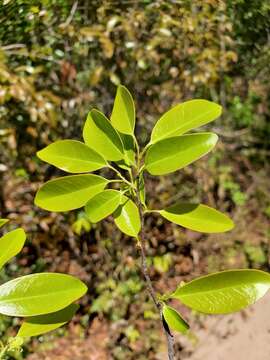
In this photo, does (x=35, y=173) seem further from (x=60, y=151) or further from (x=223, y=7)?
(x=60, y=151)

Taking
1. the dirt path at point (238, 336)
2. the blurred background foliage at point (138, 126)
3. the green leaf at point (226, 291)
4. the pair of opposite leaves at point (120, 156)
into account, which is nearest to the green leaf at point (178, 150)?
the pair of opposite leaves at point (120, 156)

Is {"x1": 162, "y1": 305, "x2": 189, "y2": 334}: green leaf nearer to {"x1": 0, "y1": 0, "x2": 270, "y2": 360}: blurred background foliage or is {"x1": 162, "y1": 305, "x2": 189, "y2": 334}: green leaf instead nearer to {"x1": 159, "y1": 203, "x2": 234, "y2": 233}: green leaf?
{"x1": 159, "y1": 203, "x2": 234, "y2": 233}: green leaf

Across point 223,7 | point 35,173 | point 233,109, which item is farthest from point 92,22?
point 233,109

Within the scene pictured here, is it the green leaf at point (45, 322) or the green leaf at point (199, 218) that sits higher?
the green leaf at point (199, 218)

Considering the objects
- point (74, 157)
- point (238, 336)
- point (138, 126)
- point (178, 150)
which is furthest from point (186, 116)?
point (238, 336)

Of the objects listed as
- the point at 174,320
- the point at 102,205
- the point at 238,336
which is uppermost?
the point at 102,205

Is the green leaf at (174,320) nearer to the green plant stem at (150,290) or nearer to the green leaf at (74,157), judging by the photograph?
the green plant stem at (150,290)

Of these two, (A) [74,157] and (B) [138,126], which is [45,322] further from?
(B) [138,126]
